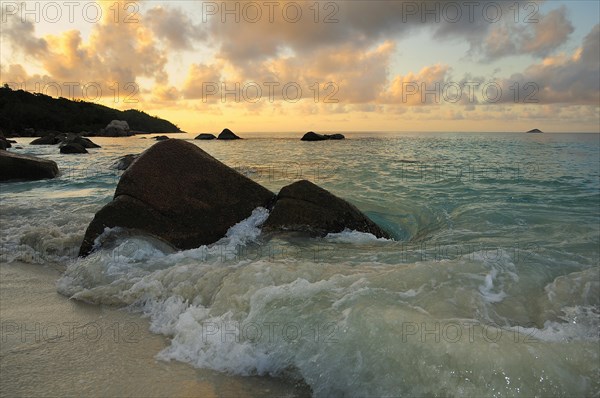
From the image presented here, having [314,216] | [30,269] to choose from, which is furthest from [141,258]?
[314,216]

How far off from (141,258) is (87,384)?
10.2 feet

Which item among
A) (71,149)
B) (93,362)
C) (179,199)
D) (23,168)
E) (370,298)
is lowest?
(93,362)

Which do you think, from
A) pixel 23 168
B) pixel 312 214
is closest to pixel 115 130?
pixel 23 168

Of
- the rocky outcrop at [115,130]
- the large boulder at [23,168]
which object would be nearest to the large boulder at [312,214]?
the large boulder at [23,168]

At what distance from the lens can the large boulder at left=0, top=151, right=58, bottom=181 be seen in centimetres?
1519

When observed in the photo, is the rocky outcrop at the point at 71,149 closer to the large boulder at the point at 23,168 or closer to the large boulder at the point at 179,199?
the large boulder at the point at 23,168

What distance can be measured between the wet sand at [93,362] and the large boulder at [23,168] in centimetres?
1318

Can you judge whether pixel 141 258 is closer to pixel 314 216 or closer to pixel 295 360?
pixel 314 216

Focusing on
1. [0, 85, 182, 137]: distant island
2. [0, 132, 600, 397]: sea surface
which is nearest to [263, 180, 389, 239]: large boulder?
[0, 132, 600, 397]: sea surface

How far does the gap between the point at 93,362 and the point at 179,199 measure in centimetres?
410

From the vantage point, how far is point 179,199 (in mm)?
7180

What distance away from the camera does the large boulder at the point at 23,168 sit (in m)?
15.2

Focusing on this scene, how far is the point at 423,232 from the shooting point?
8633 millimetres

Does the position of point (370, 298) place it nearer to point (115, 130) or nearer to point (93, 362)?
point (93, 362)
